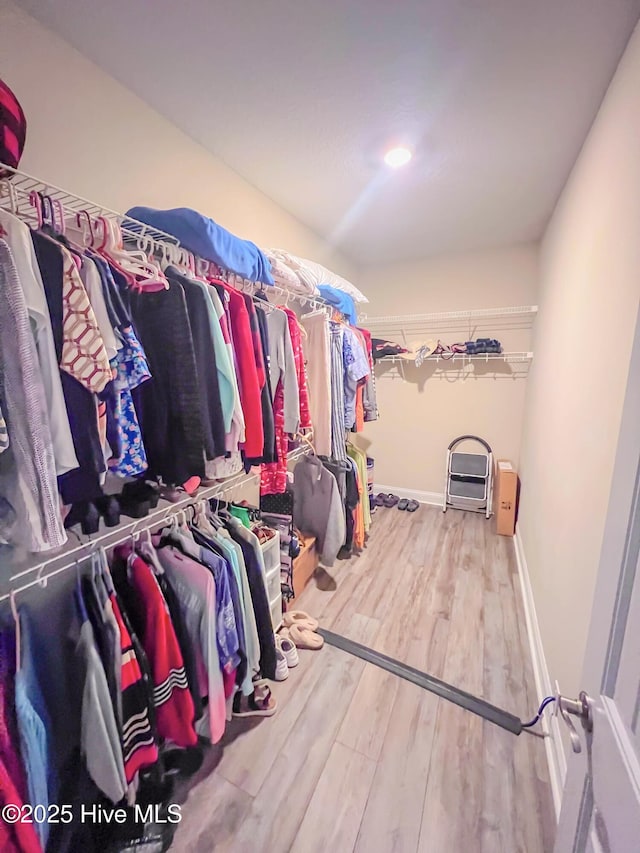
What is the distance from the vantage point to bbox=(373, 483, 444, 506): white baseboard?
369cm

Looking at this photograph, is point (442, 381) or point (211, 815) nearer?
point (211, 815)

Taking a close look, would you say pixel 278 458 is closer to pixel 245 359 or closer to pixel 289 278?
pixel 245 359

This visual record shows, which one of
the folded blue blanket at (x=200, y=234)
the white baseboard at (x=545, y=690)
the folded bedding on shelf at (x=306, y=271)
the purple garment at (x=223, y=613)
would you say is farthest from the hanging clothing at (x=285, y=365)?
the white baseboard at (x=545, y=690)

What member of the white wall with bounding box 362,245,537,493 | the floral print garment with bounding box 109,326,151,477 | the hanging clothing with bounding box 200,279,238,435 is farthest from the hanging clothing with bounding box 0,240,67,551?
the white wall with bounding box 362,245,537,493

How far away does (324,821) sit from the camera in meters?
1.13

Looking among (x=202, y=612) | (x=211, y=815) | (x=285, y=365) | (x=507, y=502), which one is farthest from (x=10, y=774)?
(x=507, y=502)

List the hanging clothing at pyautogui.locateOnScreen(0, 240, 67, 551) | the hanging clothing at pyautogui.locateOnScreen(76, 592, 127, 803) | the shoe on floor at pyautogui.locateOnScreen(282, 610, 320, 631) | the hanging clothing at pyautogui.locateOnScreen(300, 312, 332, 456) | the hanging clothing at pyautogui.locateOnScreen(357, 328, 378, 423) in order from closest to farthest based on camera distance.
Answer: the hanging clothing at pyautogui.locateOnScreen(0, 240, 67, 551)
the hanging clothing at pyautogui.locateOnScreen(76, 592, 127, 803)
the shoe on floor at pyautogui.locateOnScreen(282, 610, 320, 631)
the hanging clothing at pyautogui.locateOnScreen(300, 312, 332, 456)
the hanging clothing at pyautogui.locateOnScreen(357, 328, 378, 423)

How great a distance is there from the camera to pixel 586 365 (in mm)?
1327

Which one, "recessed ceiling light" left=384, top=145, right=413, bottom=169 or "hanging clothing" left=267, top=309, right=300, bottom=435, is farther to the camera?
"recessed ceiling light" left=384, top=145, right=413, bottom=169

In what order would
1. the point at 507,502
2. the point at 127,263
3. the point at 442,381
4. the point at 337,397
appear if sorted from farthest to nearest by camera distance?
the point at 442,381, the point at 507,502, the point at 337,397, the point at 127,263

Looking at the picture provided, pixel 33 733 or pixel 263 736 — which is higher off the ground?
pixel 33 733

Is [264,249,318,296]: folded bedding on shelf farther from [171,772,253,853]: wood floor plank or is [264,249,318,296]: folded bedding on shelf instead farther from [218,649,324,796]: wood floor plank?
[171,772,253,853]: wood floor plank

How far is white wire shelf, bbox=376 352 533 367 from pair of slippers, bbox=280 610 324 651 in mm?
2517

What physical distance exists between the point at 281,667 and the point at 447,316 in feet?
10.4
